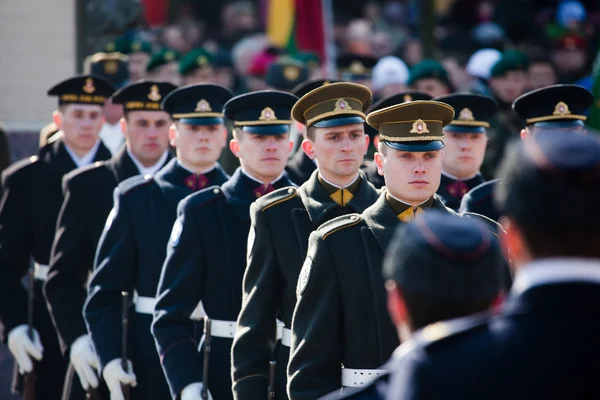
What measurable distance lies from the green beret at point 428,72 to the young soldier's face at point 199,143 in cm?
366

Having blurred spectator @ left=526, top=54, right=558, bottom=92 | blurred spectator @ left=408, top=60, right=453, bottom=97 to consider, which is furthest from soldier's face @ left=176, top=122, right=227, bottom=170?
blurred spectator @ left=526, top=54, right=558, bottom=92

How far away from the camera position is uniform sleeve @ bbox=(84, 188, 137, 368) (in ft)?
20.5

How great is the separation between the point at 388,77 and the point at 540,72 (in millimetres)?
1324

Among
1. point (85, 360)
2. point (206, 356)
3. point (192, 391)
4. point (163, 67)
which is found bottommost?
point (85, 360)

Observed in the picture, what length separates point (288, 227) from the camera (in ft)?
16.9

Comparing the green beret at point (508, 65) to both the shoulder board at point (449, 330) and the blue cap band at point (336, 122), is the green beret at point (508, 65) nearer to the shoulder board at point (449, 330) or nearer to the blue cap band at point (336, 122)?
the blue cap band at point (336, 122)

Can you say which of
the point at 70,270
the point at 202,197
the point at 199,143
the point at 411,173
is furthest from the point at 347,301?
Result: the point at 70,270

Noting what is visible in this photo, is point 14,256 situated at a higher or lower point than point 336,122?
lower

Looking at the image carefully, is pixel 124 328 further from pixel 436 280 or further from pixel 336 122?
pixel 436 280

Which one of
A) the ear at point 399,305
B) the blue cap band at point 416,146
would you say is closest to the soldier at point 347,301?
the blue cap band at point 416,146

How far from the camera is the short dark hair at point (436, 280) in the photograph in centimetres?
257

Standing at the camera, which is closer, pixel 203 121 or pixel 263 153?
pixel 263 153

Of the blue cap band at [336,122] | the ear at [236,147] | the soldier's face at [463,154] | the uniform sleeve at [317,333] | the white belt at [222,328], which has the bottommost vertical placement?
the white belt at [222,328]

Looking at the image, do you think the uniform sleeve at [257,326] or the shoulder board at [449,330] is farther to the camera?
the uniform sleeve at [257,326]
